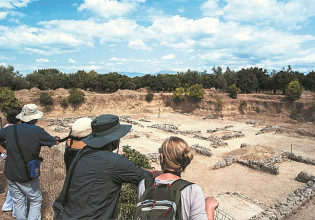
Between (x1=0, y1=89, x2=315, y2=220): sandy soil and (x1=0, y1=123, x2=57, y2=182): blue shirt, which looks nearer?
(x1=0, y1=123, x2=57, y2=182): blue shirt

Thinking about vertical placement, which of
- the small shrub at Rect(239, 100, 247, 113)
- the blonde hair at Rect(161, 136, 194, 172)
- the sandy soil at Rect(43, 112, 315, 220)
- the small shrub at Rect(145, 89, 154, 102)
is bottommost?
the sandy soil at Rect(43, 112, 315, 220)

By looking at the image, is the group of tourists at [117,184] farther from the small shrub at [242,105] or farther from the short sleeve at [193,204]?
the small shrub at [242,105]

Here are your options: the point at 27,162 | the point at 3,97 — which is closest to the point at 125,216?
the point at 27,162

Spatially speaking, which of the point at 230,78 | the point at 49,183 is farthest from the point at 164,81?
the point at 49,183

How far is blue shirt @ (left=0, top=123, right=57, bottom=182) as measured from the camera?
157 inches

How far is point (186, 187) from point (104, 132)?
1.20m

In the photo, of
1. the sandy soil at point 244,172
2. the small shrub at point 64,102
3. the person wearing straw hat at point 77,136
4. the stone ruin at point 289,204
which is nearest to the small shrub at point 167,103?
the sandy soil at point 244,172

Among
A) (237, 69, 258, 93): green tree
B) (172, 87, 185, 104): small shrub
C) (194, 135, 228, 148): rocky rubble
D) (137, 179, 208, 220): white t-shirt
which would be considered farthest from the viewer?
(237, 69, 258, 93): green tree

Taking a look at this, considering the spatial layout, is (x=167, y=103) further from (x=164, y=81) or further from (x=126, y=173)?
(x=126, y=173)

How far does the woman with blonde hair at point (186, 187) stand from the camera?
6.82 ft

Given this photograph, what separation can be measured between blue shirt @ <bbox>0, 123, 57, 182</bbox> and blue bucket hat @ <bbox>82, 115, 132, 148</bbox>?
1.93 m

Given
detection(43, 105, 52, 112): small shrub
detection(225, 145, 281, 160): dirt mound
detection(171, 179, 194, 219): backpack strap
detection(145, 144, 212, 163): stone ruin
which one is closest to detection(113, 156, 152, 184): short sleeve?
detection(171, 179, 194, 219): backpack strap

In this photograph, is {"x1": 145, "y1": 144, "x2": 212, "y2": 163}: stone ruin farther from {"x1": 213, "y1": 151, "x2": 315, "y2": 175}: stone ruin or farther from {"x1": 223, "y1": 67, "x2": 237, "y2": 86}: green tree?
{"x1": 223, "y1": 67, "x2": 237, "y2": 86}: green tree

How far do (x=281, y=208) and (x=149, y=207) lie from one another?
8972 mm
